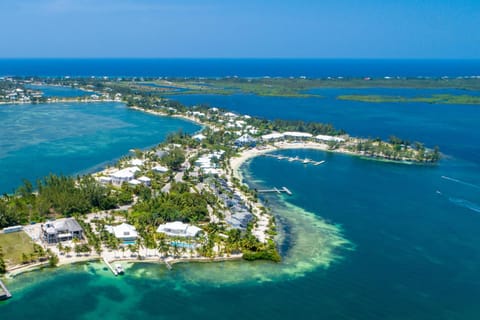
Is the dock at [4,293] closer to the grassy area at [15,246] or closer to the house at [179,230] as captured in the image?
the grassy area at [15,246]

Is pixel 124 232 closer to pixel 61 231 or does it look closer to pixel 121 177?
pixel 61 231

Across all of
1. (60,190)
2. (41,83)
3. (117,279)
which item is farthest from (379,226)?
(41,83)

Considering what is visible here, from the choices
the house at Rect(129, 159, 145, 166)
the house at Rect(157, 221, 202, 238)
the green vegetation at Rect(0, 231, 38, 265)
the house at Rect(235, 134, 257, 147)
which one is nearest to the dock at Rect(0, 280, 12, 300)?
the green vegetation at Rect(0, 231, 38, 265)

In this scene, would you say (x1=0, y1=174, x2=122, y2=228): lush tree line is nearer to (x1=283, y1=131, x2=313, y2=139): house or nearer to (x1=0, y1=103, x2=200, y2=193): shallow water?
(x1=0, y1=103, x2=200, y2=193): shallow water

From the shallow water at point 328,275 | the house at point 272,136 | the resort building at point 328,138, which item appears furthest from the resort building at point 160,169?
the resort building at point 328,138

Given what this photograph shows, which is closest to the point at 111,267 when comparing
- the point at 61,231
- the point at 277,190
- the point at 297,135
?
the point at 61,231

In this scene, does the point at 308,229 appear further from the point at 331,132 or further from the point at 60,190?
the point at 331,132
